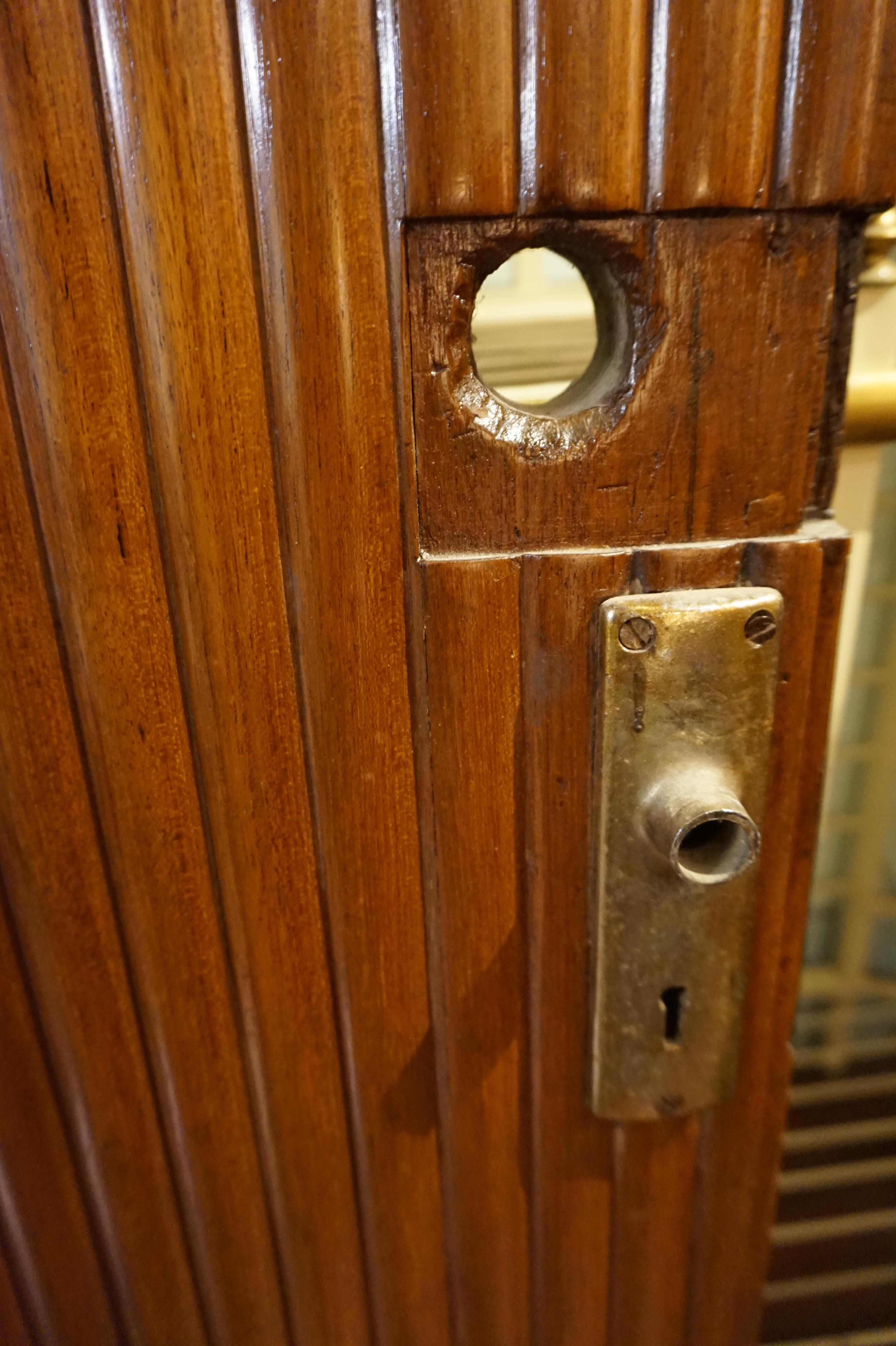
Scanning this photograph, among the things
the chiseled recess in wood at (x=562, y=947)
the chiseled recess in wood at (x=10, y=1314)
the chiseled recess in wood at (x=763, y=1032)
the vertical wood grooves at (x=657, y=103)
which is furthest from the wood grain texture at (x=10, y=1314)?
the vertical wood grooves at (x=657, y=103)

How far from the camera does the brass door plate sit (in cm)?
37

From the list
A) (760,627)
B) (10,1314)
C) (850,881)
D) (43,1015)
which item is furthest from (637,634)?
(850,881)

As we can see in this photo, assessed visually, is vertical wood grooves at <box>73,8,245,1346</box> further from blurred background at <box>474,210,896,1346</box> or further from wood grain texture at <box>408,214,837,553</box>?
blurred background at <box>474,210,896,1346</box>

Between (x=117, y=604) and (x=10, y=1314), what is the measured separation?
1.48 ft

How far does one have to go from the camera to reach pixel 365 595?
37cm

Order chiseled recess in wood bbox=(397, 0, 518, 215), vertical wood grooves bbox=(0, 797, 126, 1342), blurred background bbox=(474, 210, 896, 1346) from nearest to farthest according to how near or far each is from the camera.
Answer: chiseled recess in wood bbox=(397, 0, 518, 215) < vertical wood grooves bbox=(0, 797, 126, 1342) < blurred background bbox=(474, 210, 896, 1346)

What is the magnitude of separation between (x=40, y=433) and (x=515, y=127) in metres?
0.23

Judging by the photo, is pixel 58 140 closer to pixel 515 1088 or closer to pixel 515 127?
pixel 515 127

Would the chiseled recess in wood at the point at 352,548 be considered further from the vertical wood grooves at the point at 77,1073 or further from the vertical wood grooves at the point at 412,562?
the vertical wood grooves at the point at 77,1073

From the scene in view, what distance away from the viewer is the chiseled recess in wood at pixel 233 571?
1.00ft

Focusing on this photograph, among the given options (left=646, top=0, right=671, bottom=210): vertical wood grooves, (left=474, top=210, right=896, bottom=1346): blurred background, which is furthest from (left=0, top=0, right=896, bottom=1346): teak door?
(left=474, top=210, right=896, bottom=1346): blurred background

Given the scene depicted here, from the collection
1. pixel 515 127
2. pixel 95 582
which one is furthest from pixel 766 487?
pixel 95 582

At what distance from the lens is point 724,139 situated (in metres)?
0.32

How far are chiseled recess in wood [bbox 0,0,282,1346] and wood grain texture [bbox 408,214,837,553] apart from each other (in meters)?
0.13
